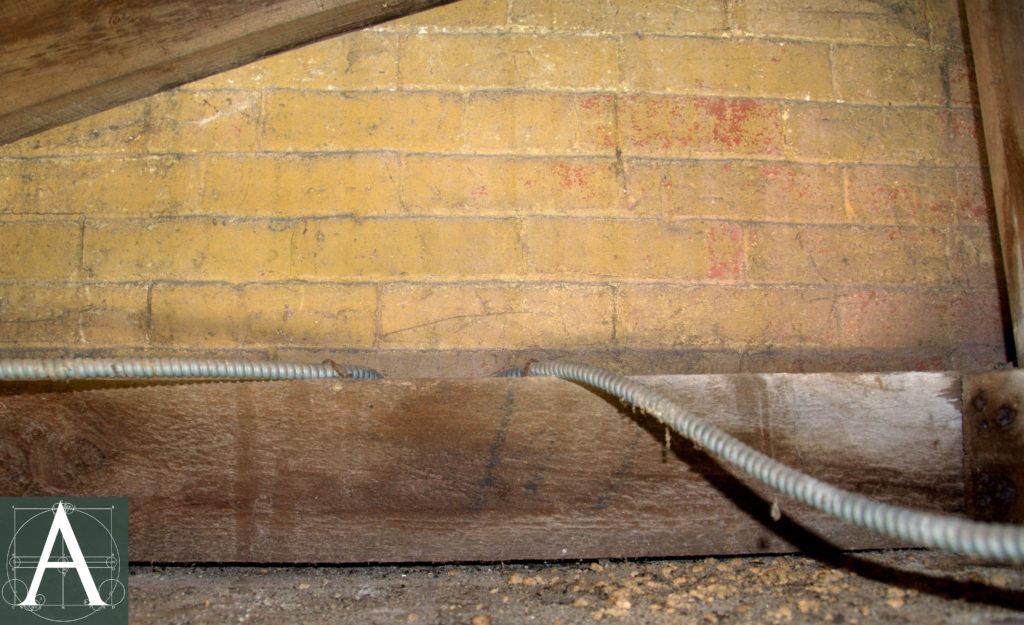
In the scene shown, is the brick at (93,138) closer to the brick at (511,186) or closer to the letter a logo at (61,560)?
the brick at (511,186)

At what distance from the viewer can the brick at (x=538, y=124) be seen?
1807mm

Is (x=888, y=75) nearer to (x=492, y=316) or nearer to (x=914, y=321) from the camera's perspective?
(x=914, y=321)

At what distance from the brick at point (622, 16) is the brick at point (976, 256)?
3.19 ft

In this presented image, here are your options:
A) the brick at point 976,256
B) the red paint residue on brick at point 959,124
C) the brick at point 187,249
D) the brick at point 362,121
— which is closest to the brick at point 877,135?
the red paint residue on brick at point 959,124

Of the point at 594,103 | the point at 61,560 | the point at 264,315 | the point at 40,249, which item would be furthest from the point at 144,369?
the point at 594,103

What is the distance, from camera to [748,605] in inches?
48.9

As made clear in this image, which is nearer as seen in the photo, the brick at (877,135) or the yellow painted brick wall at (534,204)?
the yellow painted brick wall at (534,204)

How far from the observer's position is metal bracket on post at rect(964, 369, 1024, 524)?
135cm

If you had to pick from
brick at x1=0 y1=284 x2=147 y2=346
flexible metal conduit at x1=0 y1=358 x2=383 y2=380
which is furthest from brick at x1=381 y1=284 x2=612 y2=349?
brick at x1=0 y1=284 x2=147 y2=346

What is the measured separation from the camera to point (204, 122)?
71.2 inches

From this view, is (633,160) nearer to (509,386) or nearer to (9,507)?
(509,386)

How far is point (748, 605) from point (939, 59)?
5.82 ft

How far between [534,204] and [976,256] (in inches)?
53.6

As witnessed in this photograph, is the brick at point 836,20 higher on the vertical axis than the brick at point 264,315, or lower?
higher
